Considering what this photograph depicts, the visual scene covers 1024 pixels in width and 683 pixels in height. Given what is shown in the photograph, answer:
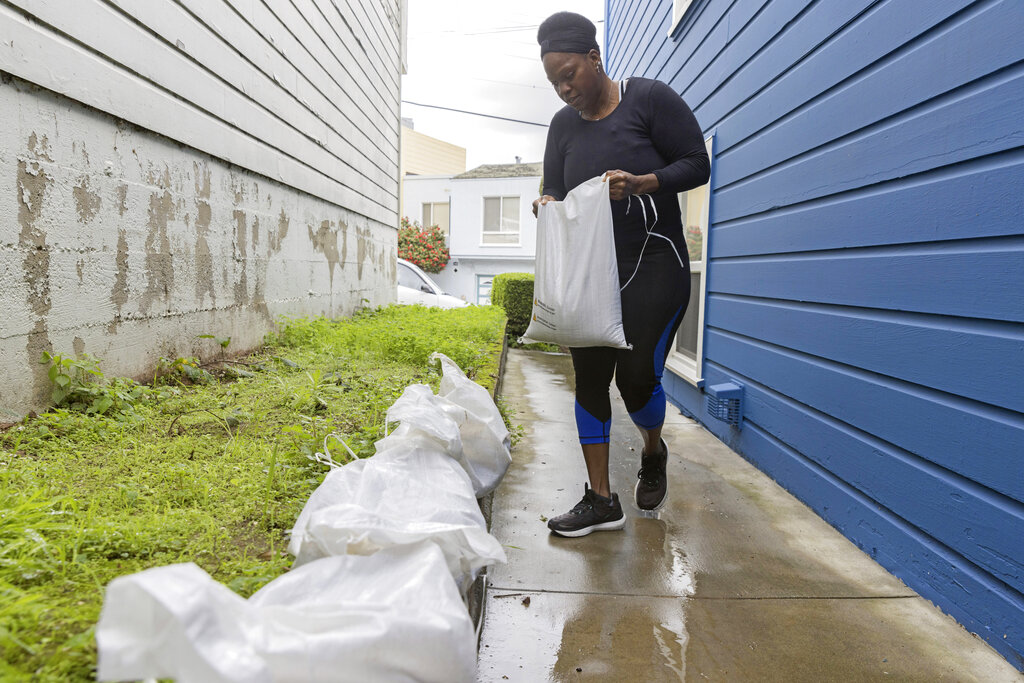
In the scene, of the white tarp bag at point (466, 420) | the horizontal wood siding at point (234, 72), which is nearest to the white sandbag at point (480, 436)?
the white tarp bag at point (466, 420)

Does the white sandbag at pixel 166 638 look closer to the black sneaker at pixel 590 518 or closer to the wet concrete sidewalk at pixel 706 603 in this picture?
the wet concrete sidewalk at pixel 706 603

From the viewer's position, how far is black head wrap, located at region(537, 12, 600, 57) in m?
2.44

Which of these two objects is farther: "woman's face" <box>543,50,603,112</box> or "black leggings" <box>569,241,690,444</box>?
"black leggings" <box>569,241,690,444</box>

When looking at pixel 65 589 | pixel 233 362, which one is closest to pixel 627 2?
pixel 233 362

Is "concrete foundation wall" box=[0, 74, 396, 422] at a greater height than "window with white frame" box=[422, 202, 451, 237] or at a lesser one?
lesser

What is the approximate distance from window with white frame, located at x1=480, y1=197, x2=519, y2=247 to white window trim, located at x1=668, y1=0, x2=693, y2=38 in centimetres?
1928

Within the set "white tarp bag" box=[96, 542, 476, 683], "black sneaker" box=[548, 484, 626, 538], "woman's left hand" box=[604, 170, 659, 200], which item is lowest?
"black sneaker" box=[548, 484, 626, 538]

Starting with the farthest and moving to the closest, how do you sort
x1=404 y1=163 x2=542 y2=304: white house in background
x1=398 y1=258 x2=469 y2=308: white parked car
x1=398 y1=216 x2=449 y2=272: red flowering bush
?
x1=398 y1=216 x2=449 y2=272: red flowering bush, x1=404 y1=163 x2=542 y2=304: white house in background, x1=398 y1=258 x2=469 y2=308: white parked car

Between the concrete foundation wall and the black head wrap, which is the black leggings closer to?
the black head wrap

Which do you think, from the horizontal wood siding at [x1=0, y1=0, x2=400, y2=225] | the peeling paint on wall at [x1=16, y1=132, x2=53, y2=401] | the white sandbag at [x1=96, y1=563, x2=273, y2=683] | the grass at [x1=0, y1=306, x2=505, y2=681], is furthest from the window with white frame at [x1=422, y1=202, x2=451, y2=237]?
the white sandbag at [x1=96, y1=563, x2=273, y2=683]

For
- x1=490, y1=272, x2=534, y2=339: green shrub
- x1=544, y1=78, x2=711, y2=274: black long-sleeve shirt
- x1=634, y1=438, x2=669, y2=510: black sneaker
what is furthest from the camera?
x1=490, y1=272, x2=534, y2=339: green shrub

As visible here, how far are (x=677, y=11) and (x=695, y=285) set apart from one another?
2.14 meters

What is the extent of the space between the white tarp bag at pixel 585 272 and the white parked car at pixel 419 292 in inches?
360

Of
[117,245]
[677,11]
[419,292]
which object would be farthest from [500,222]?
[117,245]
